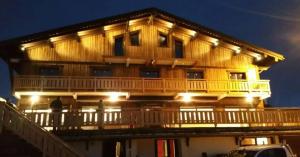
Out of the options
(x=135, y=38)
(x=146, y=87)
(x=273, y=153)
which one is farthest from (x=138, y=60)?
Answer: (x=273, y=153)

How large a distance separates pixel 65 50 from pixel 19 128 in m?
11.2

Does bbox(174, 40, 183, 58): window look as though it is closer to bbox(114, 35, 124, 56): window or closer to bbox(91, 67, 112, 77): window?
bbox(114, 35, 124, 56): window

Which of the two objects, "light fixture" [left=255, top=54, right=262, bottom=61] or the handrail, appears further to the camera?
"light fixture" [left=255, top=54, right=262, bottom=61]

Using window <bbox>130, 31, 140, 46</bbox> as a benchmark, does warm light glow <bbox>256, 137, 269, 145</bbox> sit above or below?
below

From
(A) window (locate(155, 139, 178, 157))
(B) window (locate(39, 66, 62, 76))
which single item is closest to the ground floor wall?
(A) window (locate(155, 139, 178, 157))

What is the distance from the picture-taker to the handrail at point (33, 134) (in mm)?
13508

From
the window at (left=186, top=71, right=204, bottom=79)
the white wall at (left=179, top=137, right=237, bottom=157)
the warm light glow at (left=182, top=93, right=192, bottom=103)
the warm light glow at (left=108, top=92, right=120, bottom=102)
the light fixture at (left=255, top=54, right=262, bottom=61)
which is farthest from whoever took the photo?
the light fixture at (left=255, top=54, right=262, bottom=61)

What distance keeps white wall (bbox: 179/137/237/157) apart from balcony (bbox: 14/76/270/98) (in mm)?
4811

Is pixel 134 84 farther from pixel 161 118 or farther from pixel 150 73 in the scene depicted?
pixel 161 118

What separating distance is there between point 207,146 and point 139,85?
6.51 m

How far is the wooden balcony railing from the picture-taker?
70.3ft

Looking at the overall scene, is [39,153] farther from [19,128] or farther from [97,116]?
[97,116]

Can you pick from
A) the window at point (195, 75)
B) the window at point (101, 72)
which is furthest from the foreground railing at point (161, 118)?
the window at point (101, 72)

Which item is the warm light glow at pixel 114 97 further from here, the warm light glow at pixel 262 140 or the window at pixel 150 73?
the warm light glow at pixel 262 140
